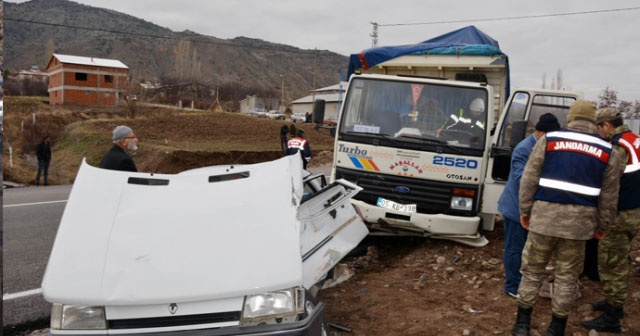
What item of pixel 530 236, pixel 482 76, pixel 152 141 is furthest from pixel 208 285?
pixel 152 141

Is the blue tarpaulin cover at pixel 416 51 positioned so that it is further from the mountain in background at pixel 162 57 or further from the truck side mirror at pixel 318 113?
the mountain in background at pixel 162 57

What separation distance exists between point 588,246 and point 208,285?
14.2 ft

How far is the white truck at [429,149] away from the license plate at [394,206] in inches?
0.5

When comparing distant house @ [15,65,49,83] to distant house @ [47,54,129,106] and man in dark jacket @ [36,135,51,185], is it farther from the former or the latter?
man in dark jacket @ [36,135,51,185]

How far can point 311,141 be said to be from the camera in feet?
108

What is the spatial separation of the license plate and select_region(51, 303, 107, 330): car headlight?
4.28 meters

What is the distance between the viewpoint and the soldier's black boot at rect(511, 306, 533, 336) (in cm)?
383

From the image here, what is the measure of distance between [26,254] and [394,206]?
5.01 m

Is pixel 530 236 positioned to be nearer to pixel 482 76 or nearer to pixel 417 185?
pixel 417 185

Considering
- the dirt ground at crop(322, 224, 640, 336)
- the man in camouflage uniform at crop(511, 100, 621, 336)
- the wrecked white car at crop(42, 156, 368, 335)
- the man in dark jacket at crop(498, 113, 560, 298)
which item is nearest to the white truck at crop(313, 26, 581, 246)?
the dirt ground at crop(322, 224, 640, 336)

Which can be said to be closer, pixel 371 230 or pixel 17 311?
pixel 17 311

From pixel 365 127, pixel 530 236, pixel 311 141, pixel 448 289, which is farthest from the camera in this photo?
pixel 311 141

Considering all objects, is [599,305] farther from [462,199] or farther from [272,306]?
[272,306]

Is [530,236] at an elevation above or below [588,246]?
above
